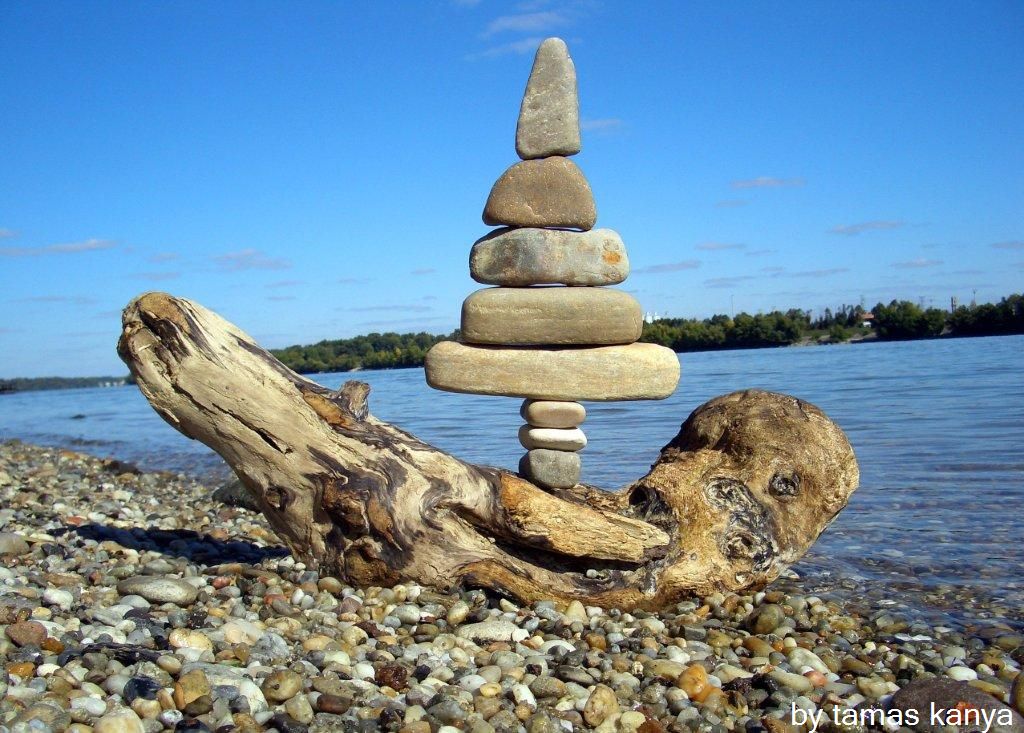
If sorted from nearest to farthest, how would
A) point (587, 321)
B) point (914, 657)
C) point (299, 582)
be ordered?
point (914, 657)
point (299, 582)
point (587, 321)

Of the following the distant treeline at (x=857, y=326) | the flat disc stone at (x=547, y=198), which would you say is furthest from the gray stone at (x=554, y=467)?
the distant treeline at (x=857, y=326)

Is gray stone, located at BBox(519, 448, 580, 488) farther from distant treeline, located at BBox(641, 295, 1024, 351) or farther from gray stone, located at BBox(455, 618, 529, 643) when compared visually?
distant treeline, located at BBox(641, 295, 1024, 351)

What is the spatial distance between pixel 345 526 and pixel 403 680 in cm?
201

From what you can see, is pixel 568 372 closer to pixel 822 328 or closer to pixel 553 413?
pixel 553 413

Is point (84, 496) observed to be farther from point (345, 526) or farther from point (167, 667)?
point (167, 667)

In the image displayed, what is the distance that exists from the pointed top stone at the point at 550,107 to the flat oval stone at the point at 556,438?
7.66ft

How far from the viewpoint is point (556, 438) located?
7359 mm

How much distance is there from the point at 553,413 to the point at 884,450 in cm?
873

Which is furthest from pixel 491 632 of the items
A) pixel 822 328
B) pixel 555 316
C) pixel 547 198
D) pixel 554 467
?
pixel 822 328

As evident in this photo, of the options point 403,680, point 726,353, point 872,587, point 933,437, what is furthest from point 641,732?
point 726,353

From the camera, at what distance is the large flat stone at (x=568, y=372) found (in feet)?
23.5

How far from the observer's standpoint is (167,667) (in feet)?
15.0

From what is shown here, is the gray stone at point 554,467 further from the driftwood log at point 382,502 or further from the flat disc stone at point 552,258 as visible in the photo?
the flat disc stone at point 552,258

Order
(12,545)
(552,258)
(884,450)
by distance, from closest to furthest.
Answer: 1. (12,545)
2. (552,258)
3. (884,450)
